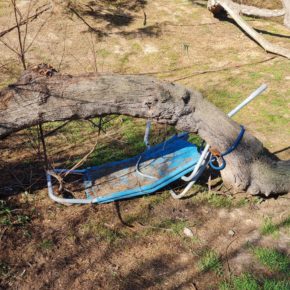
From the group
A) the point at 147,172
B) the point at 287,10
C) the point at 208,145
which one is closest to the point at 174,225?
the point at 147,172

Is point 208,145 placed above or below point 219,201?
above

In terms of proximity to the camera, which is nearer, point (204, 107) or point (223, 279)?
point (223, 279)

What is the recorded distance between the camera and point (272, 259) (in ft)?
11.3

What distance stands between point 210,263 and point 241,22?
6.05m

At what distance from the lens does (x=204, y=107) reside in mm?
3689

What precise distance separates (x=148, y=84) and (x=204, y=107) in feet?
1.93

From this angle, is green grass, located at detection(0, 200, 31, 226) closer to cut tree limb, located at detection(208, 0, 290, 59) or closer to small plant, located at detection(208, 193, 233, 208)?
small plant, located at detection(208, 193, 233, 208)

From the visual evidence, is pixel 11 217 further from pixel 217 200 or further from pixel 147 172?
pixel 217 200

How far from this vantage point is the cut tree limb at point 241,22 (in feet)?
25.0

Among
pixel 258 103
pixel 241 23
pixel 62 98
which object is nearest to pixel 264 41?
pixel 241 23

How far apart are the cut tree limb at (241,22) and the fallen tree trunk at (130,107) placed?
14.2 feet

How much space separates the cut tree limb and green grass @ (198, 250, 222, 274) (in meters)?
5.18

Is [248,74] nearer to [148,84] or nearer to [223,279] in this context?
[148,84]

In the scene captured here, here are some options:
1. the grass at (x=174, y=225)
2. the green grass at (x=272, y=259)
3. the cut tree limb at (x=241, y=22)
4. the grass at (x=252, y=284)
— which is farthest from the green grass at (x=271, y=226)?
the cut tree limb at (x=241, y=22)
